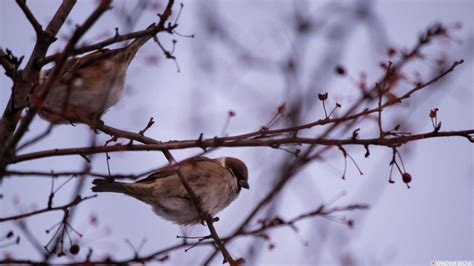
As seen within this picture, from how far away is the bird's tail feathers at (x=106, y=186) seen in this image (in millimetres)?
4297

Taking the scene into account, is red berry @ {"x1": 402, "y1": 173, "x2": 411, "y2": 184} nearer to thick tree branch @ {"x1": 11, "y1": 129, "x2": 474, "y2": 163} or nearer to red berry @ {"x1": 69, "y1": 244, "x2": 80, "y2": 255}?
thick tree branch @ {"x1": 11, "y1": 129, "x2": 474, "y2": 163}

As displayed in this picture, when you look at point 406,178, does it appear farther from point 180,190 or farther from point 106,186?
point 106,186

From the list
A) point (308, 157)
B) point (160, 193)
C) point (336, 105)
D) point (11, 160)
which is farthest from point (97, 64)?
point (308, 157)

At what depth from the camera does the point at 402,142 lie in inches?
101

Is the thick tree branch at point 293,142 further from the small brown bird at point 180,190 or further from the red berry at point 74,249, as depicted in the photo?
the small brown bird at point 180,190

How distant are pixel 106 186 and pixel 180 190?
0.60m

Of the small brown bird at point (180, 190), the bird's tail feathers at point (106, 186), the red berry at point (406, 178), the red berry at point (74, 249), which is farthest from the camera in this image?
the small brown bird at point (180, 190)

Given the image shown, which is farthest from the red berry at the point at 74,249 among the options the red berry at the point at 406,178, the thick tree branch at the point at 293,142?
the red berry at the point at 406,178

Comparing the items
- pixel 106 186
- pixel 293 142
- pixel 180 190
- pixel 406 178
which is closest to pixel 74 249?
pixel 106 186

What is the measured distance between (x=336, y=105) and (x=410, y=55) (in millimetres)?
562

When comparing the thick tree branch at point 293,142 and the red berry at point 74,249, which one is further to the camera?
the red berry at point 74,249

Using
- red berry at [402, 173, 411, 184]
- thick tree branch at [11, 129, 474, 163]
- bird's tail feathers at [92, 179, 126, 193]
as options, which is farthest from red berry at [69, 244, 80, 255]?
red berry at [402, 173, 411, 184]

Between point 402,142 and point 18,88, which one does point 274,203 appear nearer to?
point 402,142

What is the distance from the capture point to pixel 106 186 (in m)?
4.32
